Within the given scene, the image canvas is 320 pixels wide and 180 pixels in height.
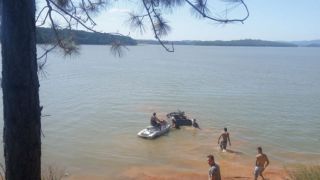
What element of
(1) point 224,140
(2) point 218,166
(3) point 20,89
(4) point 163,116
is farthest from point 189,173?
(3) point 20,89

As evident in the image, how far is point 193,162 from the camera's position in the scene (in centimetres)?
1978

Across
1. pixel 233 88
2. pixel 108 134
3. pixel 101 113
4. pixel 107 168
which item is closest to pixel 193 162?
pixel 107 168

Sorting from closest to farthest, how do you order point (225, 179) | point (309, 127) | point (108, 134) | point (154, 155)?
point (225, 179) → point (154, 155) → point (108, 134) → point (309, 127)

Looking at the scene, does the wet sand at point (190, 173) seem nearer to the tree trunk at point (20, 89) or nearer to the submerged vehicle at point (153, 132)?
the submerged vehicle at point (153, 132)

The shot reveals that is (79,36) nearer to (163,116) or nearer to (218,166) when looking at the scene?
(218,166)

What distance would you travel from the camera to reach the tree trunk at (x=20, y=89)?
13.9 feet

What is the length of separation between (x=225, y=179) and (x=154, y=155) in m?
4.98

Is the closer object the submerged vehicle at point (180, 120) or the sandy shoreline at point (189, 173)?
the sandy shoreline at point (189, 173)

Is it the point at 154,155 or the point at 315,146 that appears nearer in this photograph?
the point at 154,155

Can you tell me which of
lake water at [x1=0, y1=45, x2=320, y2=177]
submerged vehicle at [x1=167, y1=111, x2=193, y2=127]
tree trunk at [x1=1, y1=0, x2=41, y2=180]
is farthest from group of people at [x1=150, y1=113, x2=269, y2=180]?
tree trunk at [x1=1, y1=0, x2=41, y2=180]

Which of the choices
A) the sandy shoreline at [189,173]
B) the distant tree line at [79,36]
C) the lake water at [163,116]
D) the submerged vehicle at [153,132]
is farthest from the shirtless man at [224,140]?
the distant tree line at [79,36]

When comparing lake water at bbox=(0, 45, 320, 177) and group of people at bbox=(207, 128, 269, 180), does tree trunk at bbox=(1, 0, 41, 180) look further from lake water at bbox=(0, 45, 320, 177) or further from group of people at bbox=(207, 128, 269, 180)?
group of people at bbox=(207, 128, 269, 180)

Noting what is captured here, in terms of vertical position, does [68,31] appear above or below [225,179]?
above

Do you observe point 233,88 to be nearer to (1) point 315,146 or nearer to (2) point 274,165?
(1) point 315,146
